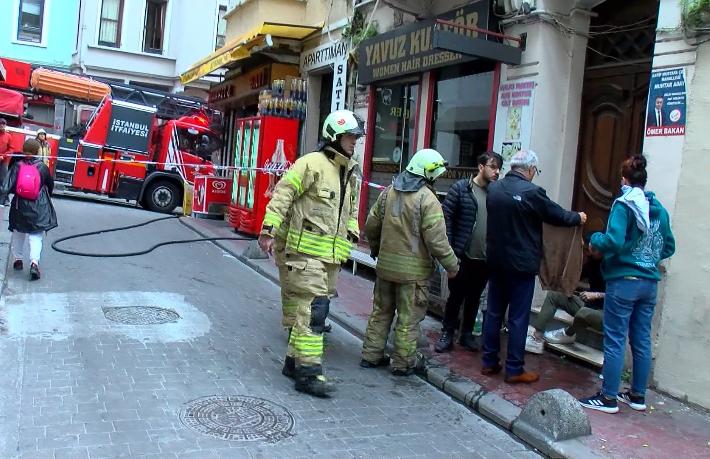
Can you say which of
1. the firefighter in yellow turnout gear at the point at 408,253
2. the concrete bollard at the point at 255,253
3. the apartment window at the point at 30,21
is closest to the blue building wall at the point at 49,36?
the apartment window at the point at 30,21


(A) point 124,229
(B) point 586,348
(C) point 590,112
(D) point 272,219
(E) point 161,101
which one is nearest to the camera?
(D) point 272,219

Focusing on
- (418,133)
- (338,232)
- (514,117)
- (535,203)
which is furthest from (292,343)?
(418,133)

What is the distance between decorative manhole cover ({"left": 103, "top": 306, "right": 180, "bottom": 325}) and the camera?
22.1 ft

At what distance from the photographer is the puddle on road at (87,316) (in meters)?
6.22

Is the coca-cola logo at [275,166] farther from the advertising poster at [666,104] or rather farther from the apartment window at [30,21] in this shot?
the apartment window at [30,21]

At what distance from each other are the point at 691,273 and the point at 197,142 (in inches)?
594

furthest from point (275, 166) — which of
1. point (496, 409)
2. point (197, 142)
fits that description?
point (496, 409)

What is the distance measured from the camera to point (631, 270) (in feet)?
16.1

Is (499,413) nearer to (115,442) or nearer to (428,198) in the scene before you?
(428,198)

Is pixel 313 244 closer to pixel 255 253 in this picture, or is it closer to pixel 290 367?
pixel 290 367

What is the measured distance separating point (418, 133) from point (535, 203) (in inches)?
181

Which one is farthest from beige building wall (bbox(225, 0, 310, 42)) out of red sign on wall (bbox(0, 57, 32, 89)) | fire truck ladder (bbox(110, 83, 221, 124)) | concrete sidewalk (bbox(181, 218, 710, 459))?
concrete sidewalk (bbox(181, 218, 710, 459))

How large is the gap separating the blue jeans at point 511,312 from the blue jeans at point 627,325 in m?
0.66

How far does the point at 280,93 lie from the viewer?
44.0 ft
